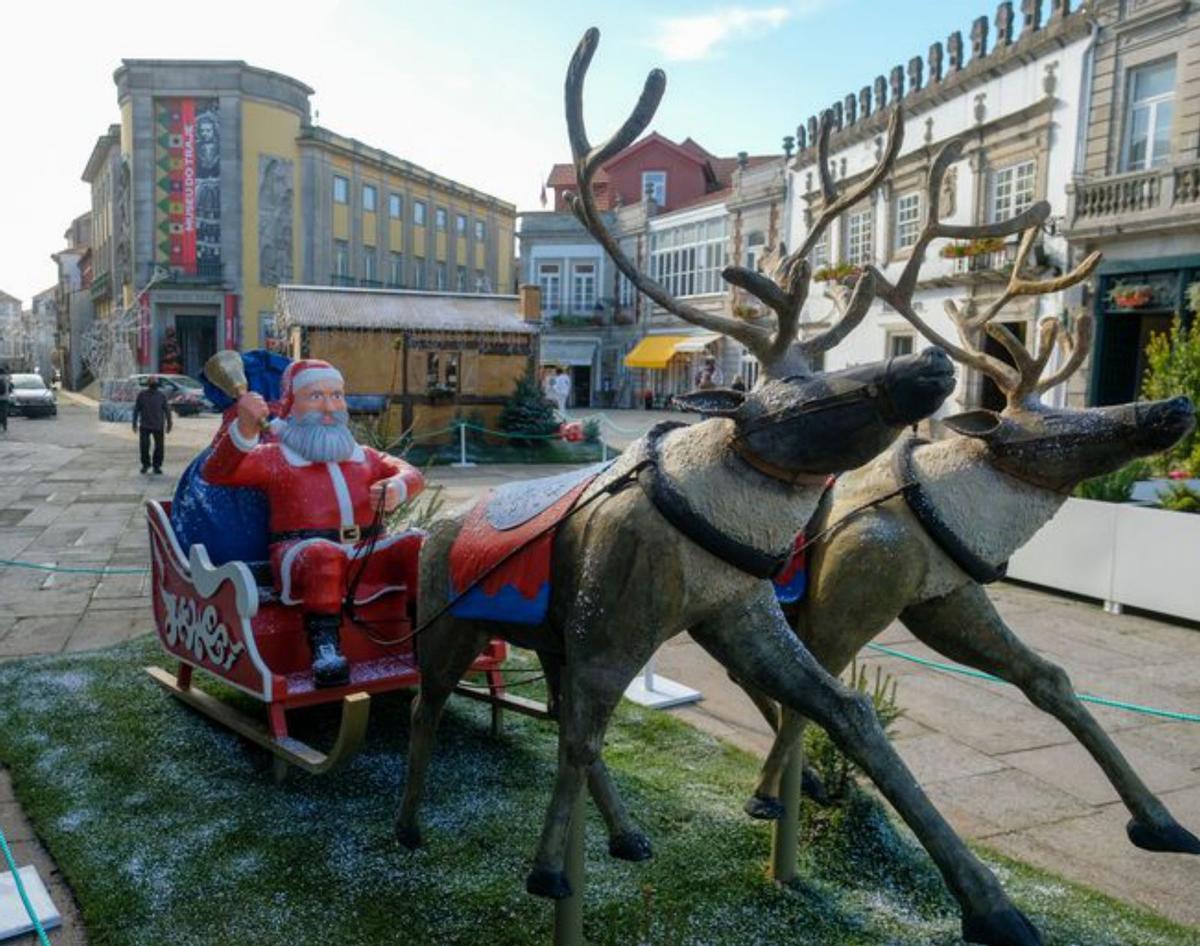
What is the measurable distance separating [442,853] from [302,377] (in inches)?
85.2

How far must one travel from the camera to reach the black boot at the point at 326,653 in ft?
13.8

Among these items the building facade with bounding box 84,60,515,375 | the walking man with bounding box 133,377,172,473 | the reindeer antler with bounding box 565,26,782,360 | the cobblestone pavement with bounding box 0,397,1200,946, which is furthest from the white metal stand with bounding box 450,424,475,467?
the building facade with bounding box 84,60,515,375

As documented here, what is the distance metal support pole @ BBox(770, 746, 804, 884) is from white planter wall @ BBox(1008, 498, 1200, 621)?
4922 millimetres

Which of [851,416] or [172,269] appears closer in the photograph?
[851,416]

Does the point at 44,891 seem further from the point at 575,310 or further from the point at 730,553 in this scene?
the point at 575,310

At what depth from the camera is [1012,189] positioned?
1845 cm

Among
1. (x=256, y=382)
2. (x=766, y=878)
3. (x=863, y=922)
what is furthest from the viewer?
(x=256, y=382)

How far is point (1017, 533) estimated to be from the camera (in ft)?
11.1

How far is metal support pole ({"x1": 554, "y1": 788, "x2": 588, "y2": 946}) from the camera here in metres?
2.95

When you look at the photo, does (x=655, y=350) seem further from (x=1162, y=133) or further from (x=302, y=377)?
(x=302, y=377)

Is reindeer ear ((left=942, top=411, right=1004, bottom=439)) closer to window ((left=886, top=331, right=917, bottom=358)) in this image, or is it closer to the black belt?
the black belt

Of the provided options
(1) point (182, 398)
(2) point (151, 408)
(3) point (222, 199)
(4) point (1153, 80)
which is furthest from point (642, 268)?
(2) point (151, 408)

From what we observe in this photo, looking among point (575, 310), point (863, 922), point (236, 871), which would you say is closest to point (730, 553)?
point (863, 922)

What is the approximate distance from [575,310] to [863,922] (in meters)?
36.2
